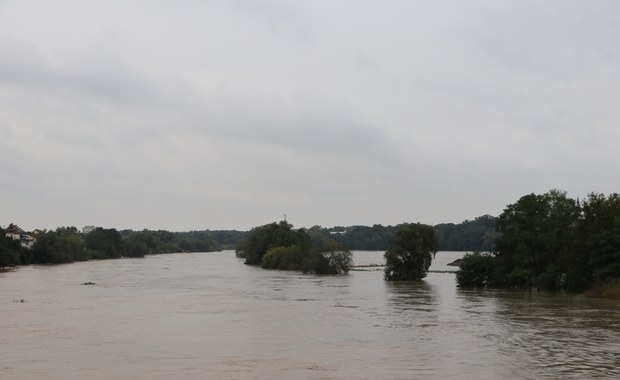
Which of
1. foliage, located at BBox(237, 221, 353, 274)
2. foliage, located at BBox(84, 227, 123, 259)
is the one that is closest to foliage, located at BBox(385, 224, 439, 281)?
foliage, located at BBox(237, 221, 353, 274)

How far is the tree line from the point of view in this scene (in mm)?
53719

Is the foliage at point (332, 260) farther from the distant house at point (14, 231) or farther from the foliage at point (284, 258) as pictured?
the distant house at point (14, 231)

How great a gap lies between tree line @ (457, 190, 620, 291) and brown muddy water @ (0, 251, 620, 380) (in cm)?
359

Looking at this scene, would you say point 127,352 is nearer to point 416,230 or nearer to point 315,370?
point 315,370

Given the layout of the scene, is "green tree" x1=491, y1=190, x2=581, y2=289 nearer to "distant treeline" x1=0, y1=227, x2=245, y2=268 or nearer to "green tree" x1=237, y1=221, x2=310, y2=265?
"green tree" x1=237, y1=221, x2=310, y2=265

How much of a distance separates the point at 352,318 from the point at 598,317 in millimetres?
13964

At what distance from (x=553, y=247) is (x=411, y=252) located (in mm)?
21189

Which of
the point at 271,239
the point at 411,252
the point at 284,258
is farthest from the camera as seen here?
the point at 271,239

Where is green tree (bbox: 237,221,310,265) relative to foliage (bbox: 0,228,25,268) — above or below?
above

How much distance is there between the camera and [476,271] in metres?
69.0

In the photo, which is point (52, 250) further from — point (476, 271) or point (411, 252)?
point (476, 271)

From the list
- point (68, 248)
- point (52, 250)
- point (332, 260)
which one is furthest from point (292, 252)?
point (68, 248)

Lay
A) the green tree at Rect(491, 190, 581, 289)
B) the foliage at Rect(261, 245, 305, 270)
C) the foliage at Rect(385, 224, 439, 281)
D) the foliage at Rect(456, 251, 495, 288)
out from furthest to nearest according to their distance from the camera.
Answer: the foliage at Rect(261, 245, 305, 270)
the foliage at Rect(385, 224, 439, 281)
the foliage at Rect(456, 251, 495, 288)
the green tree at Rect(491, 190, 581, 289)

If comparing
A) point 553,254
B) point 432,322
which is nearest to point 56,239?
point 553,254
